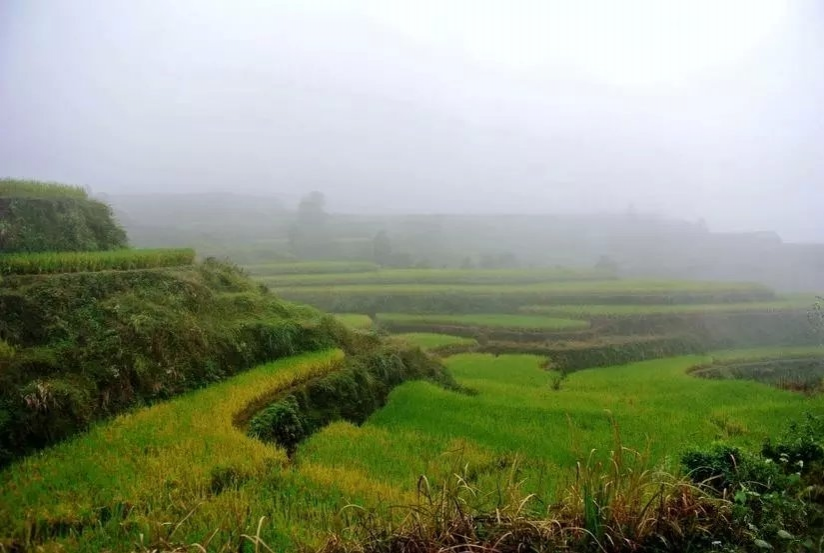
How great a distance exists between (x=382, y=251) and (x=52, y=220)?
31.6 metres

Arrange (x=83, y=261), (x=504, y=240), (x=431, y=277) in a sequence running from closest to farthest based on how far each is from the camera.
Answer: (x=83, y=261)
(x=431, y=277)
(x=504, y=240)

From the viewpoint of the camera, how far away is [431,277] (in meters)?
29.9

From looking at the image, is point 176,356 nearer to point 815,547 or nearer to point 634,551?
point 634,551

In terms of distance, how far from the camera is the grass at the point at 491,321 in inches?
811

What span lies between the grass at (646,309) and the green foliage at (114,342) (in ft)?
50.1

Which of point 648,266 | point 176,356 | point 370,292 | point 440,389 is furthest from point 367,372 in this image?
point 648,266

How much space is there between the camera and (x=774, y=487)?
5562 mm

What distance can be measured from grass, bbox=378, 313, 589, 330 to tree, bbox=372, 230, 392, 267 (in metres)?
16.3

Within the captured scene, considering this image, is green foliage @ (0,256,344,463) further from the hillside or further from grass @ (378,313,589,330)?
grass @ (378,313,589,330)

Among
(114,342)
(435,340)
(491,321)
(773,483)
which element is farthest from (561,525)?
(491,321)

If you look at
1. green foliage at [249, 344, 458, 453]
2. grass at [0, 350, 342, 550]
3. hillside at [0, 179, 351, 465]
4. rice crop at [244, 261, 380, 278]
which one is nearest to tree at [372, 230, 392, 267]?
rice crop at [244, 261, 380, 278]

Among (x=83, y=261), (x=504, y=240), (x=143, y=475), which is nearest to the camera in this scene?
(x=143, y=475)

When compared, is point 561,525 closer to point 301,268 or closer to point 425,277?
point 301,268

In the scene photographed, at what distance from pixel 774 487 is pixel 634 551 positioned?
2613 millimetres
